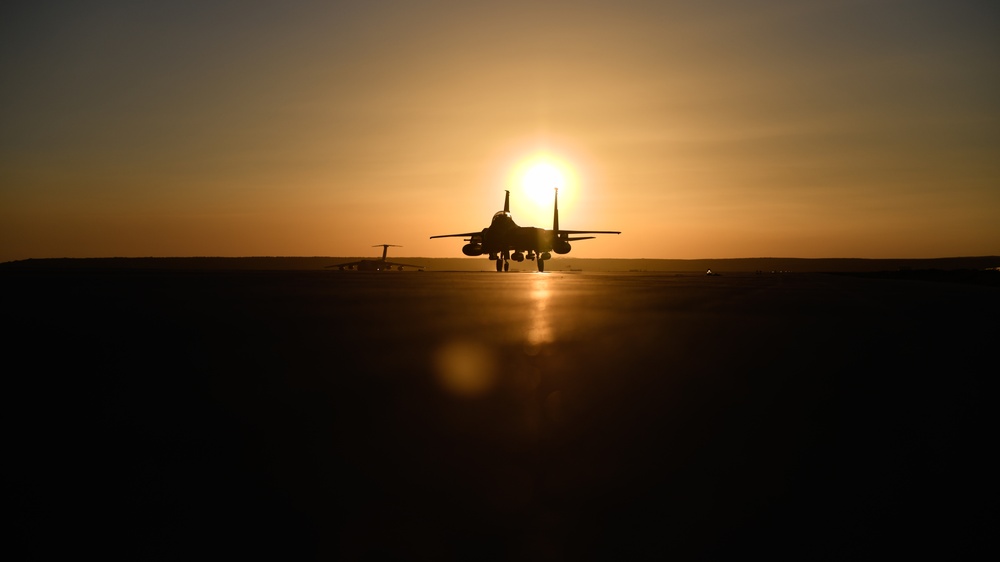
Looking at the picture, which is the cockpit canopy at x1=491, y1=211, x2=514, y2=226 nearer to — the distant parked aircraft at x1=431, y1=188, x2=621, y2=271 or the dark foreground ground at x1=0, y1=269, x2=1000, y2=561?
the distant parked aircraft at x1=431, y1=188, x2=621, y2=271

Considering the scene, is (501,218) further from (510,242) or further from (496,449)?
(496,449)

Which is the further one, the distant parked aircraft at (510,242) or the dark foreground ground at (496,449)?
the distant parked aircraft at (510,242)

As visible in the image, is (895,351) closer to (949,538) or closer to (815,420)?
(815,420)

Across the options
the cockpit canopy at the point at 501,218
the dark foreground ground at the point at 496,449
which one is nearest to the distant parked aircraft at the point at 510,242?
the cockpit canopy at the point at 501,218

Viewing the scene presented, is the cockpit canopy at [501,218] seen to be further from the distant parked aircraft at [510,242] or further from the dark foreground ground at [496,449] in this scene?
the dark foreground ground at [496,449]

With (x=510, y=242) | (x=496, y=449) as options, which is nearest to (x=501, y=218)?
(x=510, y=242)

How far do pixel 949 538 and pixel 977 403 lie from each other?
145 inches

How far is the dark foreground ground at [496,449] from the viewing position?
11.4 feet

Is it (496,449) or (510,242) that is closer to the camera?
(496,449)

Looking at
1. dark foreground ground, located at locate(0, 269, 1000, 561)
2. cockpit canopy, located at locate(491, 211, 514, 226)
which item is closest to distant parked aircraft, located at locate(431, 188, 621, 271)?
cockpit canopy, located at locate(491, 211, 514, 226)

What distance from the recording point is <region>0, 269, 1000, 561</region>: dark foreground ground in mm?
3488

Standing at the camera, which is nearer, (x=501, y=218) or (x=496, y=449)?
(x=496, y=449)

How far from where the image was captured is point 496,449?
4941 mm

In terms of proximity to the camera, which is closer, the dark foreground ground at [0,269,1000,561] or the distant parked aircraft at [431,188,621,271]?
the dark foreground ground at [0,269,1000,561]
